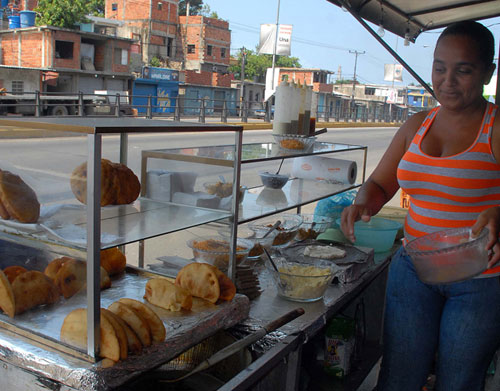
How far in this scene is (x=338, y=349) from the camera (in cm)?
222

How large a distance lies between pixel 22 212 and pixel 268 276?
1172 mm

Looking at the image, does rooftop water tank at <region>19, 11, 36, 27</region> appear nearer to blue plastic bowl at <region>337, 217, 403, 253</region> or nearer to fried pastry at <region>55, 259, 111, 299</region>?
blue plastic bowl at <region>337, 217, 403, 253</region>

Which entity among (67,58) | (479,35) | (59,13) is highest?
(59,13)

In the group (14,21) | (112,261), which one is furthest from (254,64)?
(112,261)

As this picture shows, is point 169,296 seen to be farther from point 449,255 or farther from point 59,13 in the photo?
point 59,13

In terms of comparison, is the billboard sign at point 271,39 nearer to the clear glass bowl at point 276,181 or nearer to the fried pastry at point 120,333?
the clear glass bowl at point 276,181

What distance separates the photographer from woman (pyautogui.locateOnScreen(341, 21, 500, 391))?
1.56 meters

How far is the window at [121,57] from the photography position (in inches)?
1229

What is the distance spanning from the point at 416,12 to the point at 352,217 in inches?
97.4

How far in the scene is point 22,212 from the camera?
128 centimetres

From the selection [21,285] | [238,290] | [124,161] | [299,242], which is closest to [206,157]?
[124,161]

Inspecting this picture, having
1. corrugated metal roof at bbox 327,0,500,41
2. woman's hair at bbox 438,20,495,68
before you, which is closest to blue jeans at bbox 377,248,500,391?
woman's hair at bbox 438,20,495,68

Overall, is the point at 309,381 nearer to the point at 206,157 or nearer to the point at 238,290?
the point at 238,290

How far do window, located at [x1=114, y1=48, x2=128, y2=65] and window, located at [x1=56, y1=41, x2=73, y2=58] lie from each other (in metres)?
3.02
